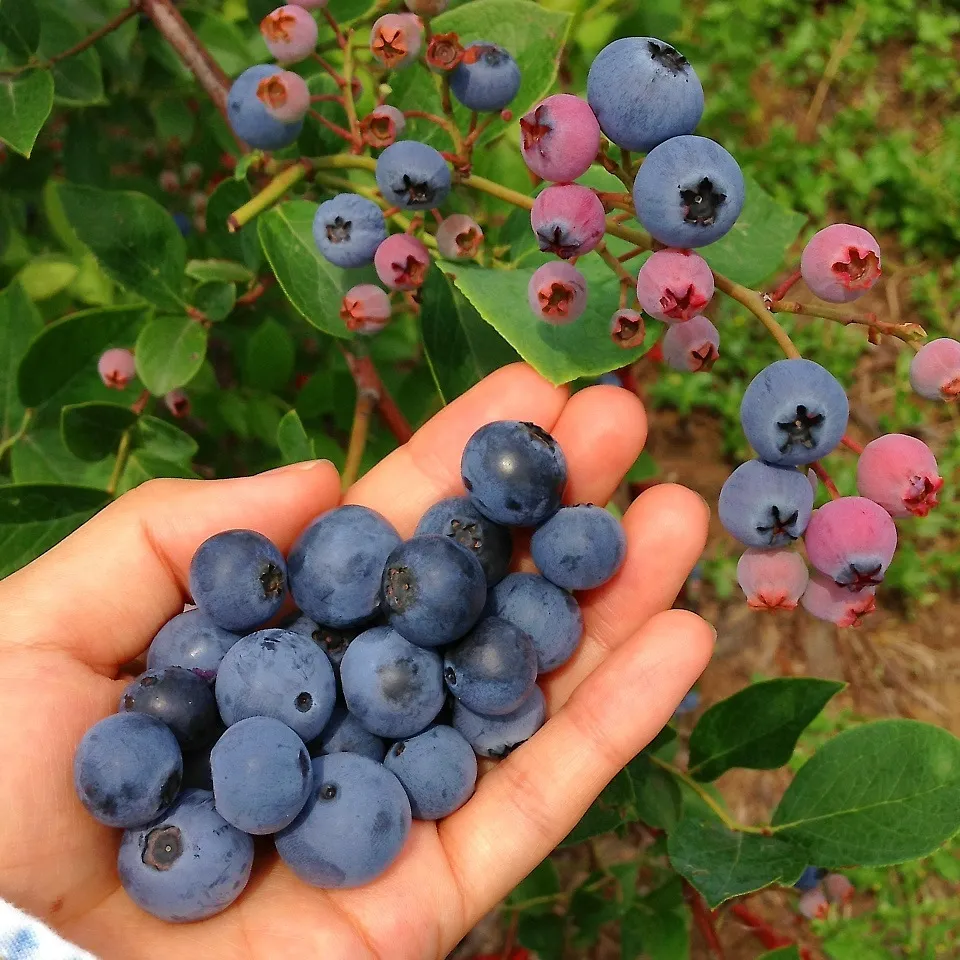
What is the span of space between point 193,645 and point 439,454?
1.79 feet

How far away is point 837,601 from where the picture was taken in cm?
133

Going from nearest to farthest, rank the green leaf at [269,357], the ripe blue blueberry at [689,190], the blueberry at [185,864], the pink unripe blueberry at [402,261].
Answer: the ripe blue blueberry at [689,190], the blueberry at [185,864], the pink unripe blueberry at [402,261], the green leaf at [269,357]

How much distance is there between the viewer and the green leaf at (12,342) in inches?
75.9

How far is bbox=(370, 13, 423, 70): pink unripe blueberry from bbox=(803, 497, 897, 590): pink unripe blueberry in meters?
0.94

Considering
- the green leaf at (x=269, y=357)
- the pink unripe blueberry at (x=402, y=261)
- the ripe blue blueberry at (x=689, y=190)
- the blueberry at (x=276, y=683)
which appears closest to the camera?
the ripe blue blueberry at (x=689, y=190)

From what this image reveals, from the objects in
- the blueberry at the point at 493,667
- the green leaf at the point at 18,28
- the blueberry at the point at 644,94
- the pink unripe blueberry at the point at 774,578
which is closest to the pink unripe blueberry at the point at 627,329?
the blueberry at the point at 644,94

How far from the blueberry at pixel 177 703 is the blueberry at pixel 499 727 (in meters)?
0.39

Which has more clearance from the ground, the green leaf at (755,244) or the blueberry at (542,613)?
the green leaf at (755,244)

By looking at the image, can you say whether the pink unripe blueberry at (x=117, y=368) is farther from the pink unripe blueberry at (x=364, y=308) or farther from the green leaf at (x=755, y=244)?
the green leaf at (x=755, y=244)

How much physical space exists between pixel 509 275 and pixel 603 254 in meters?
0.25

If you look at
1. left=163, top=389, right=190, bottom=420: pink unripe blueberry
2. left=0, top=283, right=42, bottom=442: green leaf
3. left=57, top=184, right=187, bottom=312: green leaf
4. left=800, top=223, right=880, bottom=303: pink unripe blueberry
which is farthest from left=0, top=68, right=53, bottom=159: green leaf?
left=800, top=223, right=880, bottom=303: pink unripe blueberry

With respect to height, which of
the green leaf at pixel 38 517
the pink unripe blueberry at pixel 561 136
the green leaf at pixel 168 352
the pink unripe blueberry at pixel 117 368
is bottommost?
the green leaf at pixel 38 517

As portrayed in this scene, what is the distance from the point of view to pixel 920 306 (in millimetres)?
3701

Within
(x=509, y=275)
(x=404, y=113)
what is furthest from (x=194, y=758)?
(x=404, y=113)
